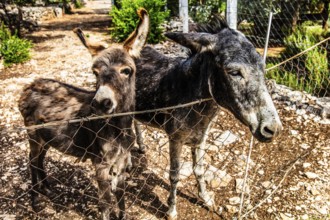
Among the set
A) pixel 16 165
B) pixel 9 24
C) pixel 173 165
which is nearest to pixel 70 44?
pixel 9 24

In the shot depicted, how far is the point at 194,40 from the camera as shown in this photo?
2.75 m

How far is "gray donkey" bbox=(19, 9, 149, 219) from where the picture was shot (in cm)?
286

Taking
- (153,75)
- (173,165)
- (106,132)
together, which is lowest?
(173,165)

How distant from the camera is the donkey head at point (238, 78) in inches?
91.1

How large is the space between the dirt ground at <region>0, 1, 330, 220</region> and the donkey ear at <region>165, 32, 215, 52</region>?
1.19 meters

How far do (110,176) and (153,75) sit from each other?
1517mm

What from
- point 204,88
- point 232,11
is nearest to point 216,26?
point 204,88

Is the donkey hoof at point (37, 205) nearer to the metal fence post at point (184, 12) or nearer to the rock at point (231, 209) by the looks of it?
the rock at point (231, 209)

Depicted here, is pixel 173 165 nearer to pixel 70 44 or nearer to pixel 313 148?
pixel 313 148

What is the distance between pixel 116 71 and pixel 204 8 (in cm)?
1058

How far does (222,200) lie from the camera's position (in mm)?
3969

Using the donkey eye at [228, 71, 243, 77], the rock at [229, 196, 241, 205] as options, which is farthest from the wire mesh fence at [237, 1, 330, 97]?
the rock at [229, 196, 241, 205]

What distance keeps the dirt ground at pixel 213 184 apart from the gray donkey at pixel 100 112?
1.06ft

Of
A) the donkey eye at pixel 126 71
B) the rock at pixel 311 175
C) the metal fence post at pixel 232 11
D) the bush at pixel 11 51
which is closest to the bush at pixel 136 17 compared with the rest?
the bush at pixel 11 51
